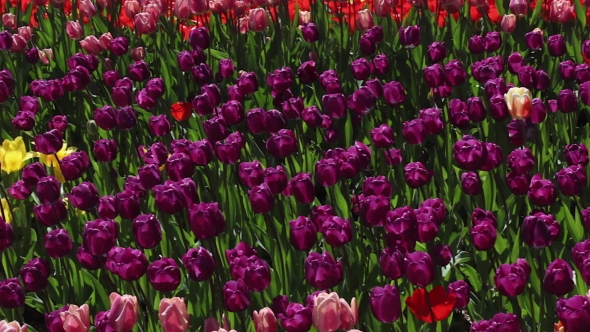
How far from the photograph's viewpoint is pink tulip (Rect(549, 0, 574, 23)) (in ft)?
13.6

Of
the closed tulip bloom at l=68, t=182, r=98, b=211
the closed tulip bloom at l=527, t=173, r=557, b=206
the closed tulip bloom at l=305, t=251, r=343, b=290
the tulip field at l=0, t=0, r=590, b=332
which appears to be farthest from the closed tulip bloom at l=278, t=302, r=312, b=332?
the closed tulip bloom at l=68, t=182, r=98, b=211

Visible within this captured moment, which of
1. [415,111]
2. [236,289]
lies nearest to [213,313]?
[236,289]

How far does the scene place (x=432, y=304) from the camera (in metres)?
2.09

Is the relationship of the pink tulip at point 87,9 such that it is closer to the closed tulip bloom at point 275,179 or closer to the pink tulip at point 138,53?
the pink tulip at point 138,53

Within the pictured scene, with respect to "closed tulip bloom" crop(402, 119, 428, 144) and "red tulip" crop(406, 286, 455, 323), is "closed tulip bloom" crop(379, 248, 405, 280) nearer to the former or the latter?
"red tulip" crop(406, 286, 455, 323)

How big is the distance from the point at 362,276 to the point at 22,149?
1325mm

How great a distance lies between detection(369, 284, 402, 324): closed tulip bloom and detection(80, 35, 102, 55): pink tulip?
8.89 ft

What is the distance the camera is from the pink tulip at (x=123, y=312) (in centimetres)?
206

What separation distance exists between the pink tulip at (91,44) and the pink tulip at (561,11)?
78.1 inches

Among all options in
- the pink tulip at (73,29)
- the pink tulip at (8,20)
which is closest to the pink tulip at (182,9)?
the pink tulip at (73,29)

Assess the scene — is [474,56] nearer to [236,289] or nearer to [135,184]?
[135,184]

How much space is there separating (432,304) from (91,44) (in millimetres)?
2743

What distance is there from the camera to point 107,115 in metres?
3.29

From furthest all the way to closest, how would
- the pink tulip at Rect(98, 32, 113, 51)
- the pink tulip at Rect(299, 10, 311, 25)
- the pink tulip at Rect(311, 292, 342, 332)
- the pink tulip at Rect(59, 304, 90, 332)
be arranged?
the pink tulip at Rect(299, 10, 311, 25)
the pink tulip at Rect(98, 32, 113, 51)
the pink tulip at Rect(59, 304, 90, 332)
the pink tulip at Rect(311, 292, 342, 332)
